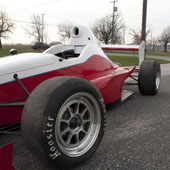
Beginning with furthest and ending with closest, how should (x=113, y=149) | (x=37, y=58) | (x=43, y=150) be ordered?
1. (x=37, y=58)
2. (x=113, y=149)
3. (x=43, y=150)

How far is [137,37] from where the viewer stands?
186 ft

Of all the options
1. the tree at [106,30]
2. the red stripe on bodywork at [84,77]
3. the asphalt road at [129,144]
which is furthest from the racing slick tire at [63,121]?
the tree at [106,30]

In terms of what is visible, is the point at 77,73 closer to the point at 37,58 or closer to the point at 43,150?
the point at 37,58

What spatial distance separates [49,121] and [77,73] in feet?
5.36

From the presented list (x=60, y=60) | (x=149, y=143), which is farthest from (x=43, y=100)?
(x=149, y=143)

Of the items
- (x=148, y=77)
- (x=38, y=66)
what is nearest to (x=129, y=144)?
(x=38, y=66)

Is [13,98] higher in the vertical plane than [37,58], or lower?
lower

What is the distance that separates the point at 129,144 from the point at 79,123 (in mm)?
748

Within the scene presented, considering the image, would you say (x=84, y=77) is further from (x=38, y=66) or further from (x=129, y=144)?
(x=129, y=144)

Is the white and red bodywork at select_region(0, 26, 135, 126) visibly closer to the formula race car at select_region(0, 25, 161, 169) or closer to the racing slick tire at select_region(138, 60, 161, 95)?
the formula race car at select_region(0, 25, 161, 169)

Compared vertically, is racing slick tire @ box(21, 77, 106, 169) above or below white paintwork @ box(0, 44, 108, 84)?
below

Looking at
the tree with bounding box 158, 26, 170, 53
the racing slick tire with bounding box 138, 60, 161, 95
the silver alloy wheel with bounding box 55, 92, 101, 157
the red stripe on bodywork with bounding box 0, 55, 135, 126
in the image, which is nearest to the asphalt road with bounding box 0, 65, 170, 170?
the silver alloy wheel with bounding box 55, 92, 101, 157

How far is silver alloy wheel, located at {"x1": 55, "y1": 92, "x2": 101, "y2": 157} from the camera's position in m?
2.05

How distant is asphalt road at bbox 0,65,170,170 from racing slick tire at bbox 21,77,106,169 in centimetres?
22
